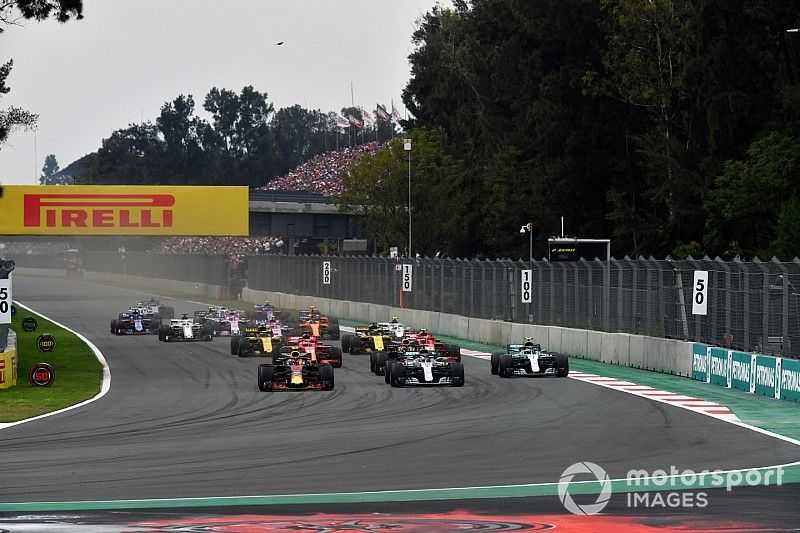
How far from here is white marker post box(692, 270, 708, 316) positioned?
30031 millimetres

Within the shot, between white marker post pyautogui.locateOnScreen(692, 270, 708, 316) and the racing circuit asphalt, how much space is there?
3.14 m

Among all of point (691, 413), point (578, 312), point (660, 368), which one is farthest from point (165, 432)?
point (578, 312)

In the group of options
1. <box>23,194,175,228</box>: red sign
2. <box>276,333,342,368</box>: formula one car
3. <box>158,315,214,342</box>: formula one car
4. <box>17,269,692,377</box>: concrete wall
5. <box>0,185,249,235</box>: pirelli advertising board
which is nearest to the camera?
<box>276,333,342,368</box>: formula one car

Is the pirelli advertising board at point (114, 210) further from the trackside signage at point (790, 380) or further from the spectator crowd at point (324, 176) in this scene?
the trackside signage at point (790, 380)

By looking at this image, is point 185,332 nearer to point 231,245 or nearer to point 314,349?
point 314,349

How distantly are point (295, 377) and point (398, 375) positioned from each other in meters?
1.95

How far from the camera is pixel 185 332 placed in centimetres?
4381

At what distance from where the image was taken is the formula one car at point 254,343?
3703 cm

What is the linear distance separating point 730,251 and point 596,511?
59.3 m

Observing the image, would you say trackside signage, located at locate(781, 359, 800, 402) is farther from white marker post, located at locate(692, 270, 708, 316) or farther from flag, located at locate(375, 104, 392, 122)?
flag, located at locate(375, 104, 392, 122)

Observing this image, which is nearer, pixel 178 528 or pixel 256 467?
pixel 178 528

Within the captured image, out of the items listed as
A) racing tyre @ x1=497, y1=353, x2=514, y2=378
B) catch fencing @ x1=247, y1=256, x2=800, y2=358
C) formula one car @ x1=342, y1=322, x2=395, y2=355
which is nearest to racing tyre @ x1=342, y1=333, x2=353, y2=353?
formula one car @ x1=342, y1=322, x2=395, y2=355

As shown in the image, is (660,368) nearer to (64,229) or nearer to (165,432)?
(165,432)

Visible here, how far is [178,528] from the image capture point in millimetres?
11930
